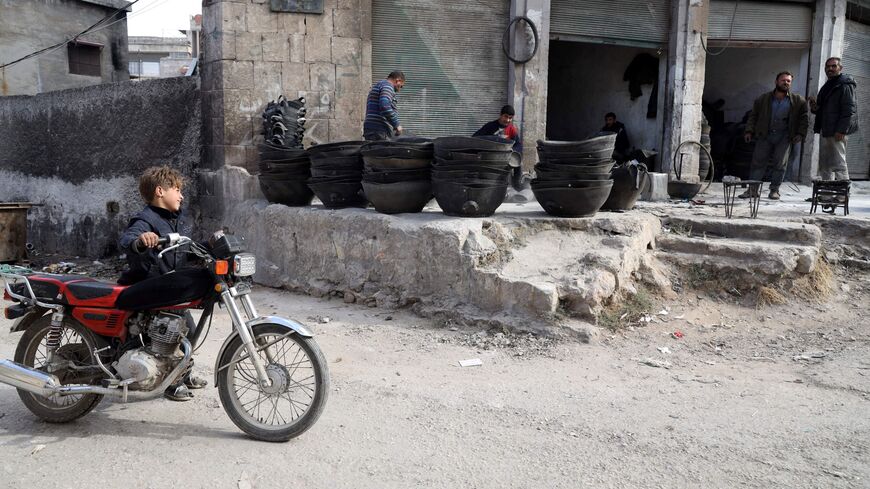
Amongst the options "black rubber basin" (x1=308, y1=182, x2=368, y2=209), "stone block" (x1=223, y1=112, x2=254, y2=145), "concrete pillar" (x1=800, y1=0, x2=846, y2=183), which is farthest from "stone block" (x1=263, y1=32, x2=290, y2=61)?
"concrete pillar" (x1=800, y1=0, x2=846, y2=183)

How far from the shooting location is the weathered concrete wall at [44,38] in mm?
17406

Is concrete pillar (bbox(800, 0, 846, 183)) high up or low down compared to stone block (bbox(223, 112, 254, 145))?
up

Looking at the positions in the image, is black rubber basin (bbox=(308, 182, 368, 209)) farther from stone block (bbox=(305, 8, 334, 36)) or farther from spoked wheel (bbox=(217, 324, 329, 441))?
spoked wheel (bbox=(217, 324, 329, 441))

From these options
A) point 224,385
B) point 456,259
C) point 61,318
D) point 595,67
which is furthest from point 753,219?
point 595,67

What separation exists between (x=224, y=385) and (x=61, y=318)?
95 centimetres

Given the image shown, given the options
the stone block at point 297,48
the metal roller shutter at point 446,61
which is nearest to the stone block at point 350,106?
the metal roller shutter at point 446,61

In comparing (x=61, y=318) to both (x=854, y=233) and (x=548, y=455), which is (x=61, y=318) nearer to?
(x=548, y=455)

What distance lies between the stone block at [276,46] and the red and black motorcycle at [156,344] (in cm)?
494

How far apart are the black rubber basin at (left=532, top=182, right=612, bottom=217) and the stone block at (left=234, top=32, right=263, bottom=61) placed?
395 centimetres

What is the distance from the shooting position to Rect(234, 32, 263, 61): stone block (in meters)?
7.73

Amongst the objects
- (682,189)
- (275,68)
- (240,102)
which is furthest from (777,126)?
(240,102)

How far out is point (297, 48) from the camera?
7895 millimetres

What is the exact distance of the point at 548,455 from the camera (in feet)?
10.1

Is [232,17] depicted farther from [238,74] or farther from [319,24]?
[319,24]
